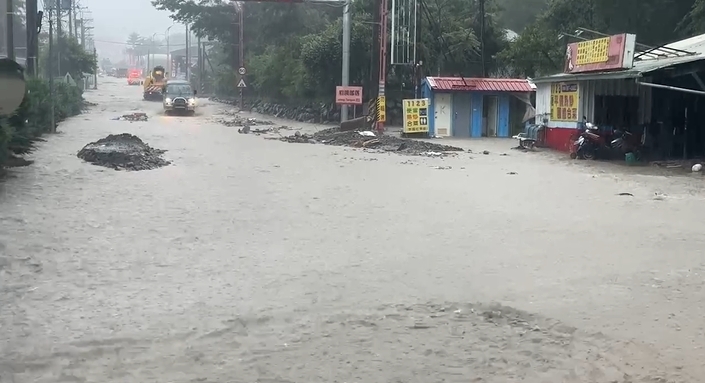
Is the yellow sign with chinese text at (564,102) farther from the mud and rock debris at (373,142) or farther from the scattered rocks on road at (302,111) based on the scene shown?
the scattered rocks on road at (302,111)

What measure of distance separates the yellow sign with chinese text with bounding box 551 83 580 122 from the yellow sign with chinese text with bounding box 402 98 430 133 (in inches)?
232

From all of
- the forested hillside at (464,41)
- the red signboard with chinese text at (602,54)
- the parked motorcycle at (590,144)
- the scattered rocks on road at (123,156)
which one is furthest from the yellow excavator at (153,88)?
the parked motorcycle at (590,144)

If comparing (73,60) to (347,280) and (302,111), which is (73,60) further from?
(347,280)

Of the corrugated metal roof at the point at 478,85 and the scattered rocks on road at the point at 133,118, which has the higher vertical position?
the corrugated metal roof at the point at 478,85

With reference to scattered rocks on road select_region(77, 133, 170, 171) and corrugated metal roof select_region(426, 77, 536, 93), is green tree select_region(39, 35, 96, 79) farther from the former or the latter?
scattered rocks on road select_region(77, 133, 170, 171)

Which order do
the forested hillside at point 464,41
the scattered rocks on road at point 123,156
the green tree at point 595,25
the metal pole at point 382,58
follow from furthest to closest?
1. the forested hillside at point 464,41
2. the green tree at point 595,25
3. the metal pole at point 382,58
4. the scattered rocks on road at point 123,156

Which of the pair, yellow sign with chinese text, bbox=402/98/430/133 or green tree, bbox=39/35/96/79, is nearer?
yellow sign with chinese text, bbox=402/98/430/133

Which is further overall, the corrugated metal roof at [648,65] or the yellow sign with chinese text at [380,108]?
the yellow sign with chinese text at [380,108]

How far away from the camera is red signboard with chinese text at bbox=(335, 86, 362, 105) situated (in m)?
33.5

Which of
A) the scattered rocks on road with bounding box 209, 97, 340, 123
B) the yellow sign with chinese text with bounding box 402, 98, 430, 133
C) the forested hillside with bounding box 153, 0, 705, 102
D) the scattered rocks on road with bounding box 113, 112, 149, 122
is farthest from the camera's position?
the scattered rocks on road with bounding box 209, 97, 340, 123

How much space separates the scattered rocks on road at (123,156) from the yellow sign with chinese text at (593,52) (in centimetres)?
1232

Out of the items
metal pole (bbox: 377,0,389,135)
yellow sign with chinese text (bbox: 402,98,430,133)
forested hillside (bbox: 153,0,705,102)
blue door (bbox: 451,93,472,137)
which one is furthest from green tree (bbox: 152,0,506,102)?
blue door (bbox: 451,93,472,137)

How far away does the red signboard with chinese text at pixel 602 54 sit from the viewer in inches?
821

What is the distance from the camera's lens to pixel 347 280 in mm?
8219
